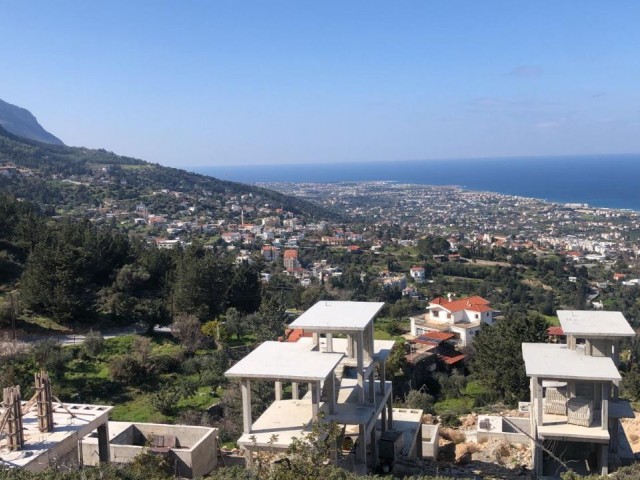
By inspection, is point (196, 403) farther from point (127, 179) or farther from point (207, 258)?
point (127, 179)

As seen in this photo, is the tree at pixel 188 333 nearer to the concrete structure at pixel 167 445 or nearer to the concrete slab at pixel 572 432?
the concrete structure at pixel 167 445

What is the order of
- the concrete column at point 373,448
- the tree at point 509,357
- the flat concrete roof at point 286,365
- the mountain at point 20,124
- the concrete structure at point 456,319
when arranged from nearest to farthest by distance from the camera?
1. the flat concrete roof at point 286,365
2. the concrete column at point 373,448
3. the tree at point 509,357
4. the concrete structure at point 456,319
5. the mountain at point 20,124

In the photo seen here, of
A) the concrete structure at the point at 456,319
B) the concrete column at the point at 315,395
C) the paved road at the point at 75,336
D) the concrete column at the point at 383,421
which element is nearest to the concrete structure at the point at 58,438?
the concrete column at the point at 315,395

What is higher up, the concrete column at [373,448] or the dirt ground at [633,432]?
the concrete column at [373,448]

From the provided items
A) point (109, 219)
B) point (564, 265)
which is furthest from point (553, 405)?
point (109, 219)

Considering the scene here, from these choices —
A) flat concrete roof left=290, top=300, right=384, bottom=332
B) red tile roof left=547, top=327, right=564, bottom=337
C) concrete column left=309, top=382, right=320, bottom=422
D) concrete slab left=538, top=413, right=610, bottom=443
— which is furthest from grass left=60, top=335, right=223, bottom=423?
red tile roof left=547, top=327, right=564, bottom=337

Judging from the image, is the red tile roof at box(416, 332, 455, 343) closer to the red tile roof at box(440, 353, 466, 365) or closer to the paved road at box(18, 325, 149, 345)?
the red tile roof at box(440, 353, 466, 365)

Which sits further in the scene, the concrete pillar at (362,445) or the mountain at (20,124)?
the mountain at (20,124)
